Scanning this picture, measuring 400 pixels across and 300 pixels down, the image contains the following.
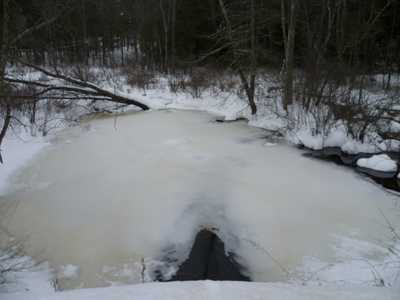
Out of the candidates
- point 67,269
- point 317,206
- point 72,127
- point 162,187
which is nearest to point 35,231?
point 67,269

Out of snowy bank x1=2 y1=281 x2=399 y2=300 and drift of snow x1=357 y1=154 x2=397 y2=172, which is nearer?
snowy bank x1=2 y1=281 x2=399 y2=300

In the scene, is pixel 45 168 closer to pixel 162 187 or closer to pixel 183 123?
pixel 162 187

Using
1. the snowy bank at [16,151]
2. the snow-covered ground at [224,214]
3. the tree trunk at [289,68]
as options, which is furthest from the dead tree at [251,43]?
the snowy bank at [16,151]

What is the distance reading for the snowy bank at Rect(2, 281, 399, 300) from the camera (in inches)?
65.3

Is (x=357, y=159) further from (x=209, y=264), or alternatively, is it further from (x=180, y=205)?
(x=209, y=264)

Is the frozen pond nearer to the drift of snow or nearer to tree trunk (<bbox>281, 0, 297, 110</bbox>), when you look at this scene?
the drift of snow

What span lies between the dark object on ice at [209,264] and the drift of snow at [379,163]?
269cm

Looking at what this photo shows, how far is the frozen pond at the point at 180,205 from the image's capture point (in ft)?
8.79

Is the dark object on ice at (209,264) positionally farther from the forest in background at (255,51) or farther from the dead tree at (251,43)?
the dead tree at (251,43)

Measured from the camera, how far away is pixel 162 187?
12.6 ft

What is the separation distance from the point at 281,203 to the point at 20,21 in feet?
12.1

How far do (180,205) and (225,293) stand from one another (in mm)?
1763

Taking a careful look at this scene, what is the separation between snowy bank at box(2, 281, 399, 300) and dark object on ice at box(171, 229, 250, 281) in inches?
24.7

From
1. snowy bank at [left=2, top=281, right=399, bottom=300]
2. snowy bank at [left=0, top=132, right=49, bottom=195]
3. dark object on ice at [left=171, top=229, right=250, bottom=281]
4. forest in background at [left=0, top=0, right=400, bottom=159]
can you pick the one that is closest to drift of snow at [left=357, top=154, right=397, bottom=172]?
forest in background at [left=0, top=0, right=400, bottom=159]
